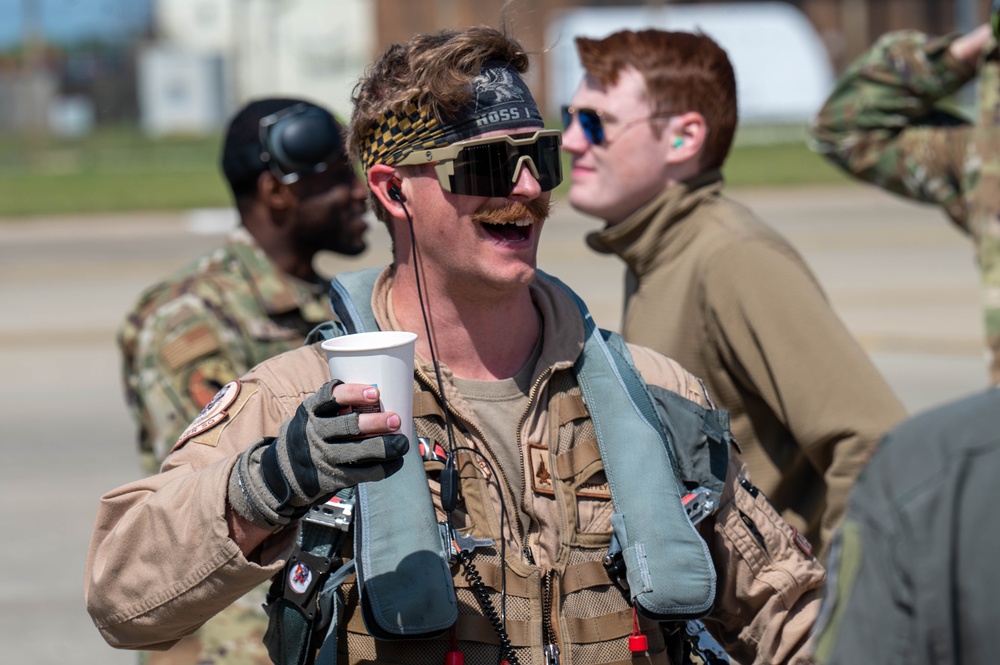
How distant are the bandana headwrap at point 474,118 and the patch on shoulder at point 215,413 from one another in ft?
1.96

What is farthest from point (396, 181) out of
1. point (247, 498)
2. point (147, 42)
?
point (147, 42)

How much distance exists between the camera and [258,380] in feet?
8.80

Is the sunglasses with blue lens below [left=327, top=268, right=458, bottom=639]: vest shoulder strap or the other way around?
the other way around

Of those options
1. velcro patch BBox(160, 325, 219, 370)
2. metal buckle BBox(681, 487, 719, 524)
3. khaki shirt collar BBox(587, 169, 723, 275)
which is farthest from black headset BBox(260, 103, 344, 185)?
metal buckle BBox(681, 487, 719, 524)

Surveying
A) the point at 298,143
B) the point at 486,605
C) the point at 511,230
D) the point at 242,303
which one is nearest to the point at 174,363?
the point at 242,303

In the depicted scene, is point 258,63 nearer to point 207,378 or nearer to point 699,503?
point 207,378

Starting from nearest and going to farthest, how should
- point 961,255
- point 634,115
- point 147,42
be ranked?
point 634,115, point 961,255, point 147,42

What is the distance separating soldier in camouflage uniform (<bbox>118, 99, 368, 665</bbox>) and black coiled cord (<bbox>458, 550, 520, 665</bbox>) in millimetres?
1487

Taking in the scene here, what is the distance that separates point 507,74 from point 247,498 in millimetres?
1084

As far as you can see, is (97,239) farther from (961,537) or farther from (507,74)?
(961,537)

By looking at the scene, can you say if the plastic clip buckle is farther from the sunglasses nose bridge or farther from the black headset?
the black headset

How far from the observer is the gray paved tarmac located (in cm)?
702

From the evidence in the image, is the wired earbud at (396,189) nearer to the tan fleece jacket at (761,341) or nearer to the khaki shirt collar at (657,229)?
the tan fleece jacket at (761,341)

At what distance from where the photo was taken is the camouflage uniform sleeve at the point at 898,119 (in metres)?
5.24
